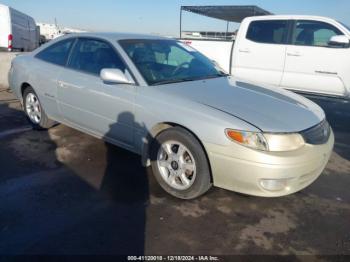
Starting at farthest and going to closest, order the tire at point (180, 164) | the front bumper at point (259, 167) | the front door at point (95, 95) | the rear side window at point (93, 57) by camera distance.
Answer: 1. the rear side window at point (93, 57)
2. the front door at point (95, 95)
3. the tire at point (180, 164)
4. the front bumper at point (259, 167)

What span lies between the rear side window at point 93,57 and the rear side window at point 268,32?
421 cm

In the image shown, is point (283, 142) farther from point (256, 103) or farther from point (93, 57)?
point (93, 57)

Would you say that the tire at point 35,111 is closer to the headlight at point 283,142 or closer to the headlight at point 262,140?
the headlight at point 262,140

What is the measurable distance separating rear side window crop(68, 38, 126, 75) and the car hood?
78 cm

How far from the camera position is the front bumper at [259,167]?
112 inches

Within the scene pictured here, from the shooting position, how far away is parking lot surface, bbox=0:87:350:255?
268cm

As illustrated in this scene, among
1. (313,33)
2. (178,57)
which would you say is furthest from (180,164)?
(313,33)

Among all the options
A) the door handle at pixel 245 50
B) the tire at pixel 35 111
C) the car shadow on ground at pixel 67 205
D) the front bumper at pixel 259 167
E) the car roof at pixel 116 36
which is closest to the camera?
the car shadow on ground at pixel 67 205

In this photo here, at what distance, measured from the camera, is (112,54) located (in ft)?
12.9

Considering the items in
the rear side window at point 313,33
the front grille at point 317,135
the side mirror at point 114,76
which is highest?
the rear side window at point 313,33

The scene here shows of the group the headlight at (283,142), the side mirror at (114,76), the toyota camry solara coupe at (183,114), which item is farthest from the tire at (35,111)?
the headlight at (283,142)

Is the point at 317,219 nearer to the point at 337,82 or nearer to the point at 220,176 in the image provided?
the point at 220,176

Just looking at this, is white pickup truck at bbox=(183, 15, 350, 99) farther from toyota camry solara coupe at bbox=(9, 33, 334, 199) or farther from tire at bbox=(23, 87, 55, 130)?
tire at bbox=(23, 87, 55, 130)

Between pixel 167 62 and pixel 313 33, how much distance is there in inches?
156
